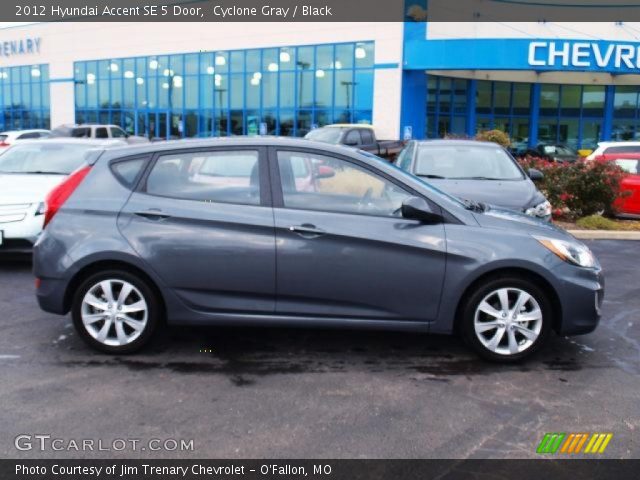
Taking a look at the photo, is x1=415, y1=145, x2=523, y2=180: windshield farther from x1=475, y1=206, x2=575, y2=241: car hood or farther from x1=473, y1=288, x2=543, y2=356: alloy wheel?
x1=473, y1=288, x2=543, y2=356: alloy wheel

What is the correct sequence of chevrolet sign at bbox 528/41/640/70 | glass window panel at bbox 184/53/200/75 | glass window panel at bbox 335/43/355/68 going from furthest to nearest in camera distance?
1. glass window panel at bbox 184/53/200/75
2. glass window panel at bbox 335/43/355/68
3. chevrolet sign at bbox 528/41/640/70

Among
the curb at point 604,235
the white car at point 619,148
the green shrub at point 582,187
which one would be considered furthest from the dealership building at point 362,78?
the curb at point 604,235

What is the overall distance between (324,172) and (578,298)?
2056mm

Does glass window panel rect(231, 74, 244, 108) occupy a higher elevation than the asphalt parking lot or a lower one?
higher

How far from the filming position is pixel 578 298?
464 centimetres

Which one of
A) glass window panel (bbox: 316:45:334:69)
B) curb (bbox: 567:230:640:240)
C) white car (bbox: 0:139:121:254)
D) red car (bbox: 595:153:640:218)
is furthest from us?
glass window panel (bbox: 316:45:334:69)

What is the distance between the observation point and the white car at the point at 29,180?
7.32 meters

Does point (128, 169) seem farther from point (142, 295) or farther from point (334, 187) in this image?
point (334, 187)

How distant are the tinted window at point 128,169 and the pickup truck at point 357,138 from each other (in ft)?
45.9

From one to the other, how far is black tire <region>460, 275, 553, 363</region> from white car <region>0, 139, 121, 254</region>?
4835mm

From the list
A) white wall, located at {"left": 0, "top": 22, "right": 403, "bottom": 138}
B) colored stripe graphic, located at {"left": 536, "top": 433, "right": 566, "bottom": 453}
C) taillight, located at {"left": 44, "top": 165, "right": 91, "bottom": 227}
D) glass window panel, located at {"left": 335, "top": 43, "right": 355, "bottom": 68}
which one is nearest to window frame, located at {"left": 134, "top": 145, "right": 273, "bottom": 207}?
taillight, located at {"left": 44, "top": 165, "right": 91, "bottom": 227}

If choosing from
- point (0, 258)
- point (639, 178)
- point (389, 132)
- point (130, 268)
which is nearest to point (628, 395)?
point (130, 268)

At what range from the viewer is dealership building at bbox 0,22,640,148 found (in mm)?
25062
